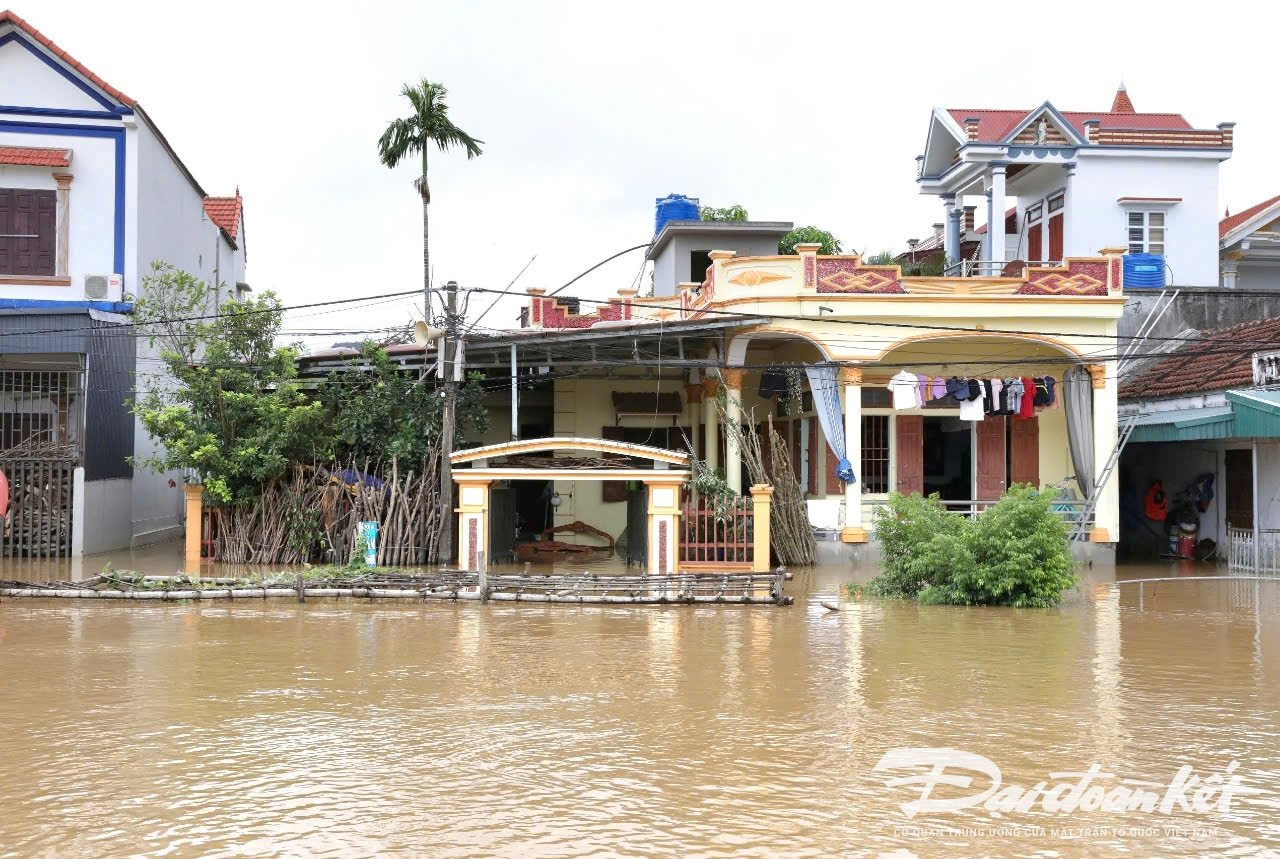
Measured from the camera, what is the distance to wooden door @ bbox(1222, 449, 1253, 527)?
867 inches

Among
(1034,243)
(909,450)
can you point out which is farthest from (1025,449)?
(1034,243)

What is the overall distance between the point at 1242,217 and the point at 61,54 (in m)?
27.8

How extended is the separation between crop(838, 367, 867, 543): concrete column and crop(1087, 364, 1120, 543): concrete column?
14.6ft

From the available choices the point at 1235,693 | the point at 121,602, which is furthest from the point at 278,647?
the point at 1235,693

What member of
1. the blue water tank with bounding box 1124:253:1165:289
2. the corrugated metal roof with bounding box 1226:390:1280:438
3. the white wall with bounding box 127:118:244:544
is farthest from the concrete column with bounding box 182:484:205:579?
the blue water tank with bounding box 1124:253:1165:289

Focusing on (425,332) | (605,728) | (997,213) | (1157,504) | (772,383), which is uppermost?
(997,213)

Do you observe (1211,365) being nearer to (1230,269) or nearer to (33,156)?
(1230,269)

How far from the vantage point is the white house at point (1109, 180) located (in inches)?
1077

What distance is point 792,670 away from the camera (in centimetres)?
1164

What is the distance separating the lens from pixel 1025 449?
24812mm

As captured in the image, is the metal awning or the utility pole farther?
the utility pole

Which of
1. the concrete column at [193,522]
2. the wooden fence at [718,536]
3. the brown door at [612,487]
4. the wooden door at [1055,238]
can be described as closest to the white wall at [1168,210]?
the wooden door at [1055,238]

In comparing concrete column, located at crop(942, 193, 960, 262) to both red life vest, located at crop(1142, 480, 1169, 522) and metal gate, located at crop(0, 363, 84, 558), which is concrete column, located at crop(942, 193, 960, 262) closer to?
red life vest, located at crop(1142, 480, 1169, 522)

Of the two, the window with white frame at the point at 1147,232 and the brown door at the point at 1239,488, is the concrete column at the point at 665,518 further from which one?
the window with white frame at the point at 1147,232
